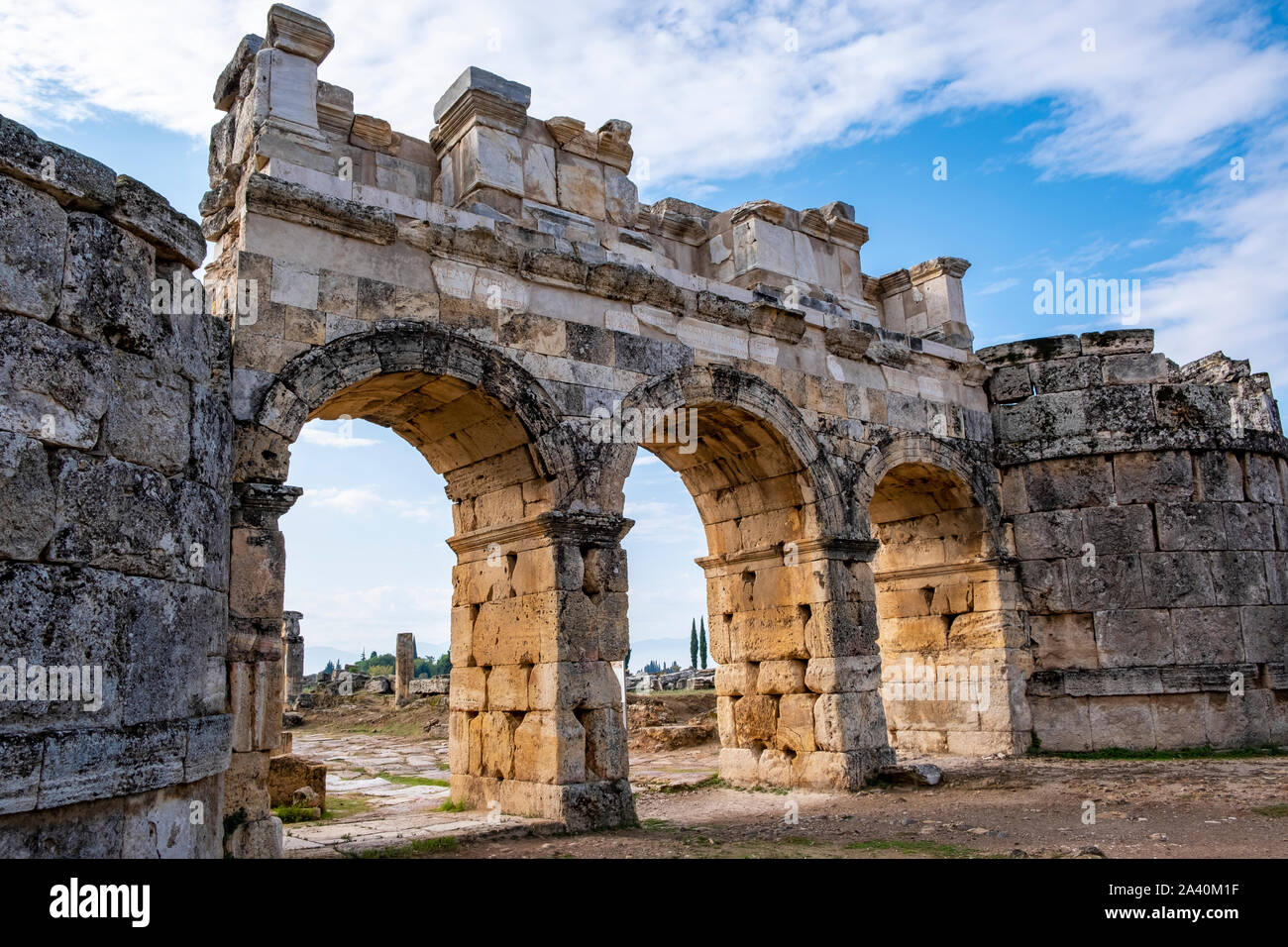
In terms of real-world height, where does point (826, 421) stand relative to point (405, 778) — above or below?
above

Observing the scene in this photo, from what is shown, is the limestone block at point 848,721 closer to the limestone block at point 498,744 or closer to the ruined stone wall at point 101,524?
the limestone block at point 498,744

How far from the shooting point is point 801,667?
8.91m

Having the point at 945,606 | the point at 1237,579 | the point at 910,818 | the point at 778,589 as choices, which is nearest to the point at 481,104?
the point at 778,589

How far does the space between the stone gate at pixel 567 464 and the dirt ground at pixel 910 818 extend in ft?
1.61

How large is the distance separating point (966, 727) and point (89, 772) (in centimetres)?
878

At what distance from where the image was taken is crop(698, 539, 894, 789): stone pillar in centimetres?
855

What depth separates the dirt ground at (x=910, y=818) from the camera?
19.9ft

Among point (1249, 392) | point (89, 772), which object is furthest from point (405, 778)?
point (1249, 392)

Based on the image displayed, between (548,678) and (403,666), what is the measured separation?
45.8 ft

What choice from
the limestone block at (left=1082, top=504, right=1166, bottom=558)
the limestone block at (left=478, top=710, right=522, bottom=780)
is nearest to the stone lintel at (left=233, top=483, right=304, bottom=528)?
the limestone block at (left=478, top=710, right=522, bottom=780)
